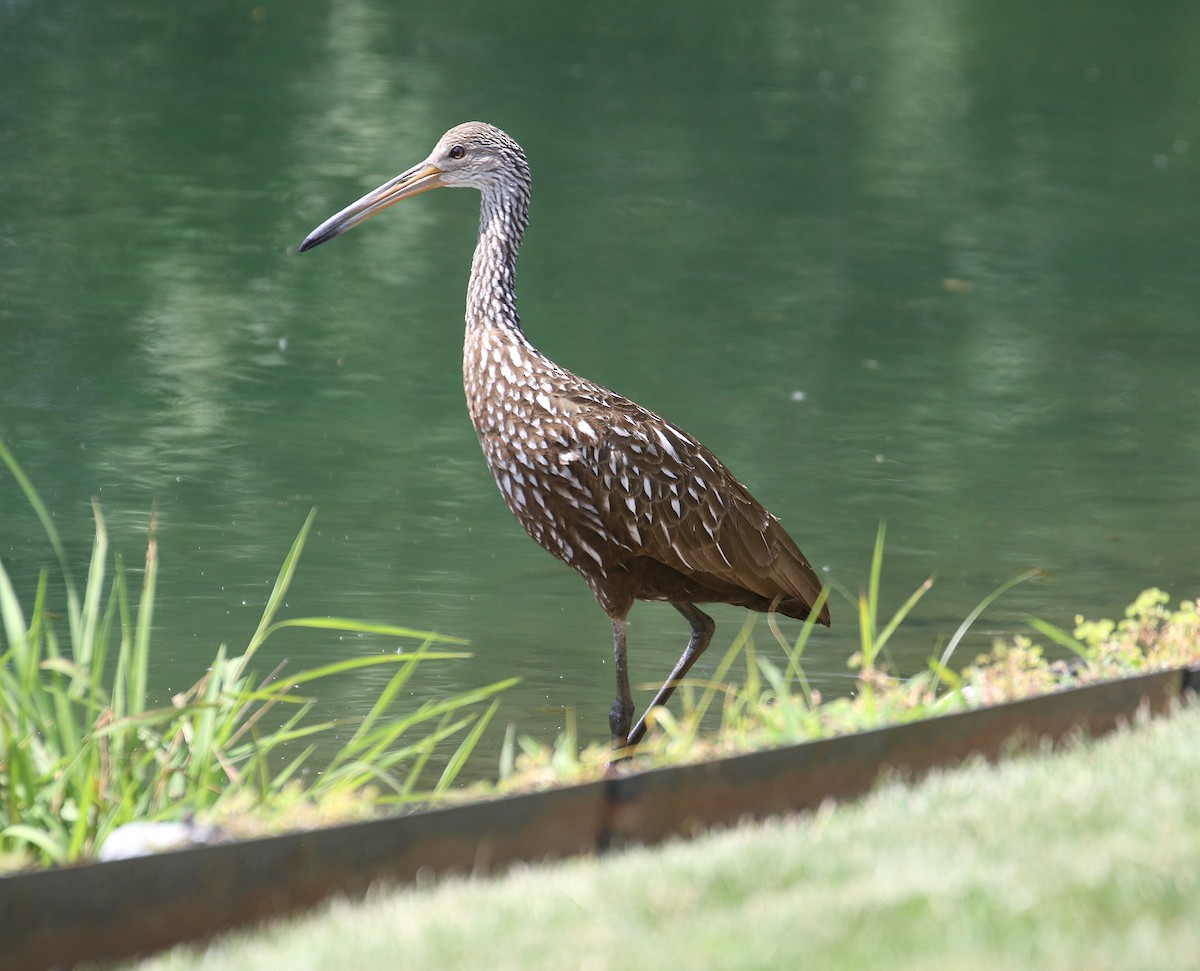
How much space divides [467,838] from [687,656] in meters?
2.56

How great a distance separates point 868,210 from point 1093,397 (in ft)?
16.0

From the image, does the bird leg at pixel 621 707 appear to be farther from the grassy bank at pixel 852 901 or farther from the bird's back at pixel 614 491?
the grassy bank at pixel 852 901

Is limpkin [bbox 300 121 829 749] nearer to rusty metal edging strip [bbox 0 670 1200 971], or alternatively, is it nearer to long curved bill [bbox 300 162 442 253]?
long curved bill [bbox 300 162 442 253]

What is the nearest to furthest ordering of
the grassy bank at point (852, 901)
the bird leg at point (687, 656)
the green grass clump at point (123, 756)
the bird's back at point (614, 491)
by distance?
the grassy bank at point (852, 901)
the green grass clump at point (123, 756)
the bird's back at point (614, 491)
the bird leg at point (687, 656)

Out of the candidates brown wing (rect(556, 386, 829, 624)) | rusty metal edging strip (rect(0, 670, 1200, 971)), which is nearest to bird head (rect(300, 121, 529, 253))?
brown wing (rect(556, 386, 829, 624))

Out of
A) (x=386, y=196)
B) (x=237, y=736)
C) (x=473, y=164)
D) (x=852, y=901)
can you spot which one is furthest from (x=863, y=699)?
(x=386, y=196)

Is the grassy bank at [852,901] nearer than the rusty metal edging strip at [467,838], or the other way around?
the grassy bank at [852,901]

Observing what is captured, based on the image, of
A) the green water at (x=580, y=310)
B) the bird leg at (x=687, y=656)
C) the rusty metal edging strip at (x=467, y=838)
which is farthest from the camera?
the green water at (x=580, y=310)

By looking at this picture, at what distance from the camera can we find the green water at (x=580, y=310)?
27.9ft

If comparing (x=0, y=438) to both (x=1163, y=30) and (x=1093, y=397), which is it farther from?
(x=1163, y=30)

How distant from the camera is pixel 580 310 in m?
12.9

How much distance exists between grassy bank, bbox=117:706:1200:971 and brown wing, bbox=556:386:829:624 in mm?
2037

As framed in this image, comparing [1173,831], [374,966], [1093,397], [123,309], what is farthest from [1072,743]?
[123,309]

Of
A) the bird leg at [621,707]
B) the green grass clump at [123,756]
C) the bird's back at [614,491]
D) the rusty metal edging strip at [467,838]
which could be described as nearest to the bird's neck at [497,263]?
the bird's back at [614,491]
